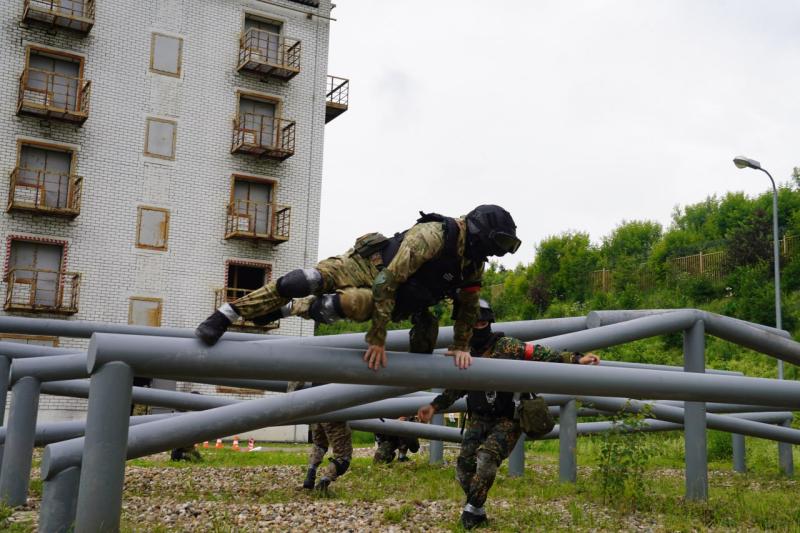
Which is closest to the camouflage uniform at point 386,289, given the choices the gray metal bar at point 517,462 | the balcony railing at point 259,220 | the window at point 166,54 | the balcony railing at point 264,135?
the gray metal bar at point 517,462

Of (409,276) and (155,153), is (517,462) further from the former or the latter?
(155,153)

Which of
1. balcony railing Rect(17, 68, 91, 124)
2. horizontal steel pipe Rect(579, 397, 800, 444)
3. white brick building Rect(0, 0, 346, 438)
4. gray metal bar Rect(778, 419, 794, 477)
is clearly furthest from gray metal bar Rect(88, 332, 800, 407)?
balcony railing Rect(17, 68, 91, 124)

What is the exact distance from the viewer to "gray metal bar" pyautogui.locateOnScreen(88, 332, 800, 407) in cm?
411

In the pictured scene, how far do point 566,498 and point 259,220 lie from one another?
66.9ft

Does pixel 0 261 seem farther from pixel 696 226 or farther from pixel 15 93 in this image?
pixel 696 226

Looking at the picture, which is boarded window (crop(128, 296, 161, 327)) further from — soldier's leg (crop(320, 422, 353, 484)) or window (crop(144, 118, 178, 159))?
soldier's leg (crop(320, 422, 353, 484))

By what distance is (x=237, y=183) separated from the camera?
27.1 metres

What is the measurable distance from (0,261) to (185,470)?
15539mm

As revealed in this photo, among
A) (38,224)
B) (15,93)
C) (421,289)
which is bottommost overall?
(421,289)

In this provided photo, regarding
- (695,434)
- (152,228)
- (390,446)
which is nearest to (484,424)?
(695,434)

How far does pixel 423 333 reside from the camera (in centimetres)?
495

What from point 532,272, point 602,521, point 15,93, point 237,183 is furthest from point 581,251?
point 602,521

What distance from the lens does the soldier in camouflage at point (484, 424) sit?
6309 millimetres

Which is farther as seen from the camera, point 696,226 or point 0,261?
point 696,226
